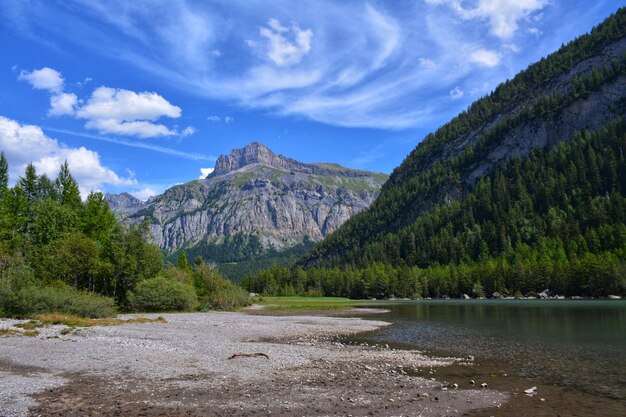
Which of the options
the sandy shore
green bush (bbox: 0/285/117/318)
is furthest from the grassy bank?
the sandy shore

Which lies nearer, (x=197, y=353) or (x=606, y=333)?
(x=197, y=353)

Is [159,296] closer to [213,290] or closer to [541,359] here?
[213,290]

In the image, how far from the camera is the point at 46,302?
45906 mm

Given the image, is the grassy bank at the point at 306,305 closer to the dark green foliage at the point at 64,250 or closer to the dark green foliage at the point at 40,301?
the dark green foliage at the point at 64,250

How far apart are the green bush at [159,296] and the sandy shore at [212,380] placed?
30.5 m

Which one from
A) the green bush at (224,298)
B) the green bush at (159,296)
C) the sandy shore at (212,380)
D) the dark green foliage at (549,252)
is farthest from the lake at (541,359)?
the dark green foliage at (549,252)

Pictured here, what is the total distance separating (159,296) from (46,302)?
2118cm

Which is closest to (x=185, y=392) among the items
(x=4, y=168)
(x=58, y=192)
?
(x=58, y=192)

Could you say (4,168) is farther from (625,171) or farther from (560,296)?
(625,171)

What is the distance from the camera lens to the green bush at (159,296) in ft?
212

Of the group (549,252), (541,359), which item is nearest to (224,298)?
(541,359)

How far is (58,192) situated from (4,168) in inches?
444

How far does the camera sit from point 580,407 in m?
17.1

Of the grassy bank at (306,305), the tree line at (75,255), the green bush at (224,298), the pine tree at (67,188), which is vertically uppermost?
the pine tree at (67,188)
